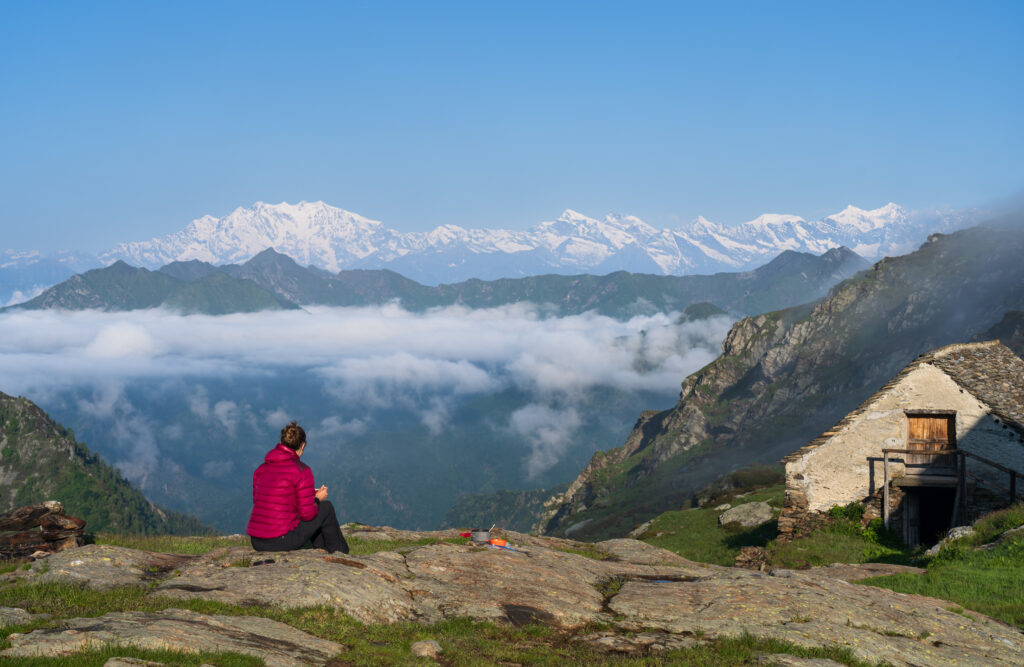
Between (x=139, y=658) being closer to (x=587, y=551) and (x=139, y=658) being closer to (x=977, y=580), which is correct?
(x=587, y=551)

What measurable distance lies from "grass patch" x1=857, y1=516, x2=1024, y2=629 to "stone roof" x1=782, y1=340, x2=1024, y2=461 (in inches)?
510

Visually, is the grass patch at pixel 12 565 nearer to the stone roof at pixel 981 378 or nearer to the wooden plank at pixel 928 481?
the stone roof at pixel 981 378

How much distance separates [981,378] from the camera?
4203cm

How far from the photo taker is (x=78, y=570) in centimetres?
1923

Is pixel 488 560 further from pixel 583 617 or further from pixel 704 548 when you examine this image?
pixel 704 548

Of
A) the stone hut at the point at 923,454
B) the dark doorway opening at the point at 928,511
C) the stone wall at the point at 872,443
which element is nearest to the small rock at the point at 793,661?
the stone hut at the point at 923,454

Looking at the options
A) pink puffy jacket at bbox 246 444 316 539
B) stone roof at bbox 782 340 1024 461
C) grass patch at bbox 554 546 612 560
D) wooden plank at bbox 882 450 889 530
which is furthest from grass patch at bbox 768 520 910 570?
pink puffy jacket at bbox 246 444 316 539

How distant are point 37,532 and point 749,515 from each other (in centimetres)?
4367

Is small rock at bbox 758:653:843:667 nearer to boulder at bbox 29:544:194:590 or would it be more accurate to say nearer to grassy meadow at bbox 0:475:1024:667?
grassy meadow at bbox 0:475:1024:667

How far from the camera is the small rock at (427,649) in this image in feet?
49.4

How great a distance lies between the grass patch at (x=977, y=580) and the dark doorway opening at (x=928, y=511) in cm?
1141

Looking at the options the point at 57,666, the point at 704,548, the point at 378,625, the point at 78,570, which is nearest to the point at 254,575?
the point at 378,625

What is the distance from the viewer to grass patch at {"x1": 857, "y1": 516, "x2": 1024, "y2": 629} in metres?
22.0

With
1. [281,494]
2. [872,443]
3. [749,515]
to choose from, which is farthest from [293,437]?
[749,515]
